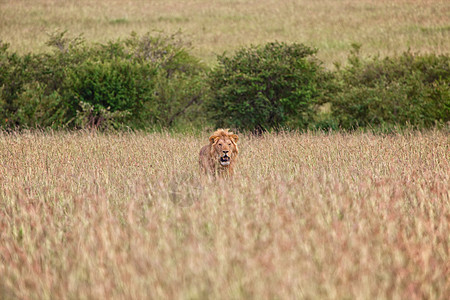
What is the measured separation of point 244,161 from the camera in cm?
834

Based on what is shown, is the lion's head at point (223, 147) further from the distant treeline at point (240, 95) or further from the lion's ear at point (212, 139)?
the distant treeline at point (240, 95)

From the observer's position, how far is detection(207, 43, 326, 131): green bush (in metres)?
14.8

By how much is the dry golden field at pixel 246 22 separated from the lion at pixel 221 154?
25.7 metres

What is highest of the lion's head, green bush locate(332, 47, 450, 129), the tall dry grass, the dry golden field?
the dry golden field

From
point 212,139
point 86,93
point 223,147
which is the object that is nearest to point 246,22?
point 86,93

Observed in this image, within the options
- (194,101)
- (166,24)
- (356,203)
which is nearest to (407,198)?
(356,203)

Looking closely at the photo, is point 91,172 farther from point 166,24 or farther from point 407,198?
point 166,24

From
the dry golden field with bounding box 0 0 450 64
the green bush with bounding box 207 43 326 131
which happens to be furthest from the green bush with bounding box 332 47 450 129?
the dry golden field with bounding box 0 0 450 64

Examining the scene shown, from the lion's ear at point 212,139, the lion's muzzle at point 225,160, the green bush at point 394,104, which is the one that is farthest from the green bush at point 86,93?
the lion's muzzle at point 225,160

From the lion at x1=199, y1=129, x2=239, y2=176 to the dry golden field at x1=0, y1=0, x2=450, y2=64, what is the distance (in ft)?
84.4

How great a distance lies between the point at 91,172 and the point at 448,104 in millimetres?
10551

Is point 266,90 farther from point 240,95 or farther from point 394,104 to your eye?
point 394,104

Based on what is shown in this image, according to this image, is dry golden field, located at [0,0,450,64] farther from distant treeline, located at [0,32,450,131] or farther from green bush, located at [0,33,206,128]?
distant treeline, located at [0,32,450,131]

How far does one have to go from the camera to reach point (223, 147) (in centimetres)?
671
